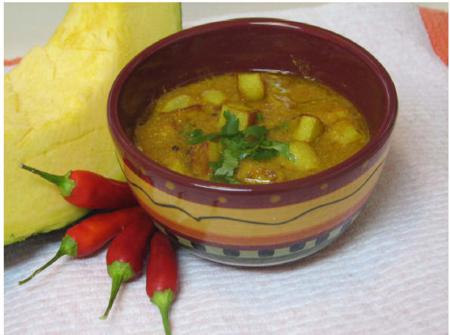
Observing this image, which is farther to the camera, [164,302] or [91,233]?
[91,233]

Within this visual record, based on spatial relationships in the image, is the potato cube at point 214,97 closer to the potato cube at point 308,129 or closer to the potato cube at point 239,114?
the potato cube at point 239,114

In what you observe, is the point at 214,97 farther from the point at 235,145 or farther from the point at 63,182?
the point at 63,182

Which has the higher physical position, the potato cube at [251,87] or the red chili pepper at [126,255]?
the potato cube at [251,87]

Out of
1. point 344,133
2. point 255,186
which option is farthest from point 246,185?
point 344,133

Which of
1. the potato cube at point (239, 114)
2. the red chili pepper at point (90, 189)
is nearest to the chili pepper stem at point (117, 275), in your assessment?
the red chili pepper at point (90, 189)

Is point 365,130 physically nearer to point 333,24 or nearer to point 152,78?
point 152,78

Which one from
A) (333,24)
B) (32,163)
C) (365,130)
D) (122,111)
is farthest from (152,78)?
(333,24)

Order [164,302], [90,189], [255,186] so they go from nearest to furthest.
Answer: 1. [255,186]
2. [164,302]
3. [90,189]

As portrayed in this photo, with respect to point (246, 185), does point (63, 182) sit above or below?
below
